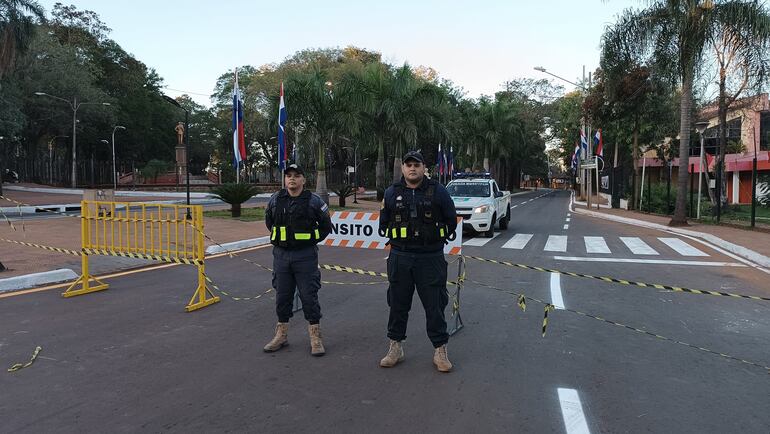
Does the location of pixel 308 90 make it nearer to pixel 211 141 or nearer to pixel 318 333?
pixel 318 333

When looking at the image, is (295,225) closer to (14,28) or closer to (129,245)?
(129,245)

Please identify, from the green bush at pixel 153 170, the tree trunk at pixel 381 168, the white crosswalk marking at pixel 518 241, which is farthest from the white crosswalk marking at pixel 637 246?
the green bush at pixel 153 170

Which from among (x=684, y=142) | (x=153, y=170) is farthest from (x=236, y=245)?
(x=153, y=170)

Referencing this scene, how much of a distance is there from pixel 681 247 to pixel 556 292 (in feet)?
24.9

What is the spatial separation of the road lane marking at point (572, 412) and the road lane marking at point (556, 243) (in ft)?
29.7

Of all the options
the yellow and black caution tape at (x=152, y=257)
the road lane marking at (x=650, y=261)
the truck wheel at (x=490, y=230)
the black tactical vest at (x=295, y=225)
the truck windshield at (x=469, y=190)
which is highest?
the truck windshield at (x=469, y=190)

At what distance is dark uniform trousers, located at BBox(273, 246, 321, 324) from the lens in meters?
5.23

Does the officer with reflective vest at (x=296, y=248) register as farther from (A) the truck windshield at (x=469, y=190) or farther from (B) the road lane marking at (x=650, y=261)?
(A) the truck windshield at (x=469, y=190)

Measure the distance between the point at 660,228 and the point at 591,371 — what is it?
54.8ft

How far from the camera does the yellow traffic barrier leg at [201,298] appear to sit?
6953 mm

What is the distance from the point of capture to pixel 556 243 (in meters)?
14.3

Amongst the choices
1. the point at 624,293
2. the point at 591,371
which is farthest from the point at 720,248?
the point at 591,371

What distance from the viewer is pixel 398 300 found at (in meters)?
4.82

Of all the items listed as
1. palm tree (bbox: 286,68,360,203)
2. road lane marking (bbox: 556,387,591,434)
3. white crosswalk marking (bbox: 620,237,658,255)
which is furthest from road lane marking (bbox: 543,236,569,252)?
palm tree (bbox: 286,68,360,203)
